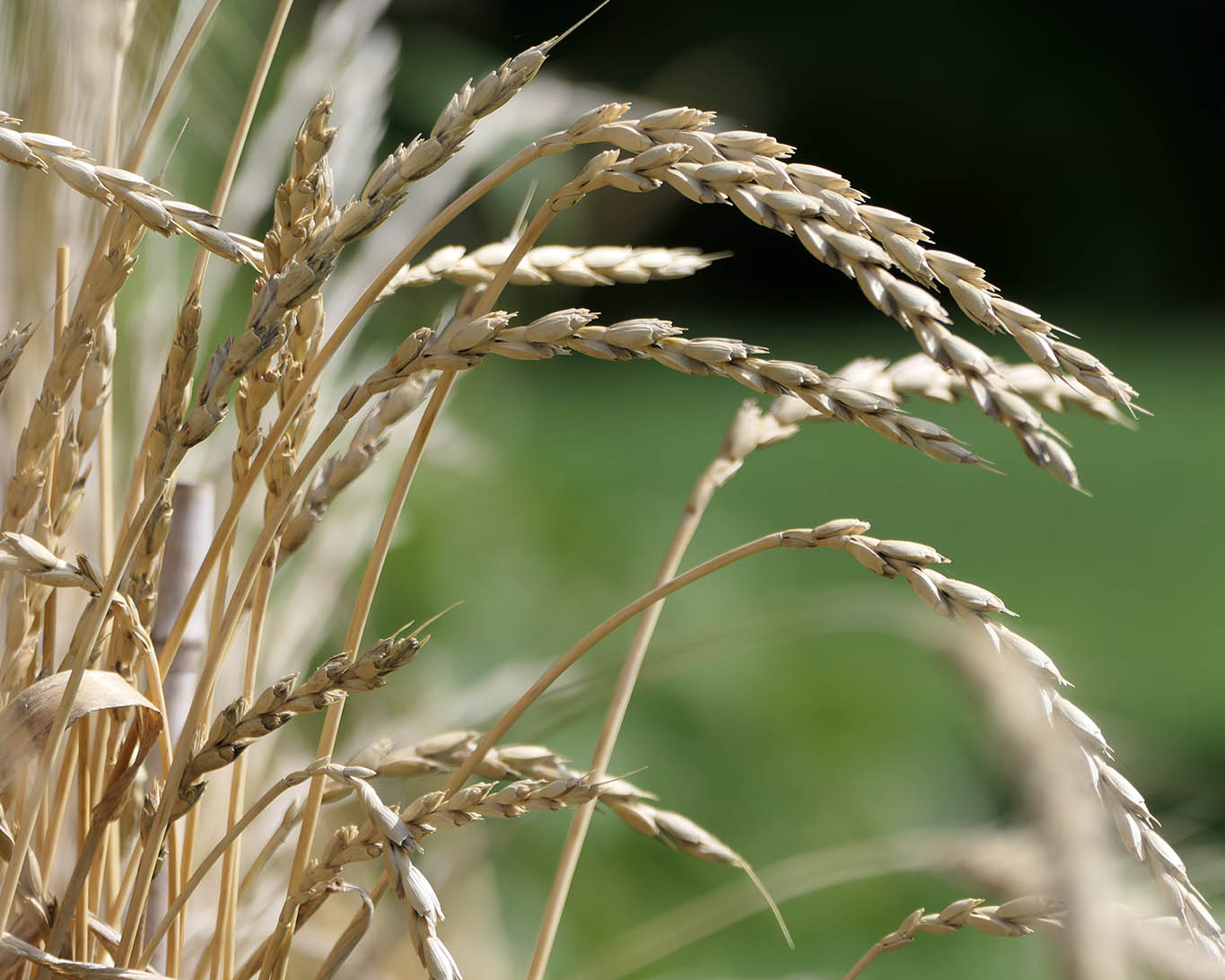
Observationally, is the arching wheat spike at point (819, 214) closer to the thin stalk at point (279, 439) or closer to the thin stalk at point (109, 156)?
the thin stalk at point (279, 439)

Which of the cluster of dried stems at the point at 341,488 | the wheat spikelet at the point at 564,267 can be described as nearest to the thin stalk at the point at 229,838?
the cluster of dried stems at the point at 341,488

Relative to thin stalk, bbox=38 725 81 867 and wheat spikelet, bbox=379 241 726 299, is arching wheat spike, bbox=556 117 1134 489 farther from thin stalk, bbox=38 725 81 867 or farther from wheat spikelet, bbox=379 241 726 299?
thin stalk, bbox=38 725 81 867

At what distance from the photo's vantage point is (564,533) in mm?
1546

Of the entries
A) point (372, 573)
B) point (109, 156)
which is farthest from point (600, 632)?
point (109, 156)

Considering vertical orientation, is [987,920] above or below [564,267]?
below

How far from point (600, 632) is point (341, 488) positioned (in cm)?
7

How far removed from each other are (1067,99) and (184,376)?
4.56m

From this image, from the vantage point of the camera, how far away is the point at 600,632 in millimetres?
229

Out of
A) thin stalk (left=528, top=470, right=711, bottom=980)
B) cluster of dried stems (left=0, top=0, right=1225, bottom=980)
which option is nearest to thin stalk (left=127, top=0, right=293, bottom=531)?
cluster of dried stems (left=0, top=0, right=1225, bottom=980)

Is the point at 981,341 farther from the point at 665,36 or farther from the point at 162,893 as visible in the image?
the point at 162,893

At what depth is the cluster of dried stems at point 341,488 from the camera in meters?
0.19

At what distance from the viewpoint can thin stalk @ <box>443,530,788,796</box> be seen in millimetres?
219

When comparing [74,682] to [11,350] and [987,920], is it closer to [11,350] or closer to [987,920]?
[11,350]

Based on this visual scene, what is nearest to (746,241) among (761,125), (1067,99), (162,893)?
(761,125)
